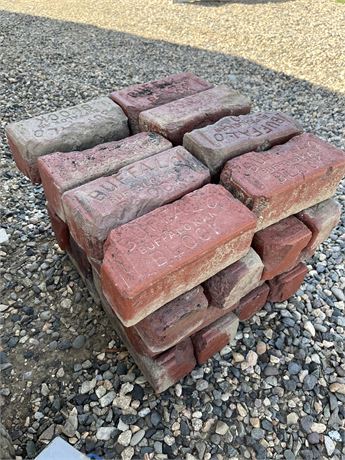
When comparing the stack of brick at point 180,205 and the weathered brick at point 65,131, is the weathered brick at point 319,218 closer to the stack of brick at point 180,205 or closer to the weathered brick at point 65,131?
the stack of brick at point 180,205

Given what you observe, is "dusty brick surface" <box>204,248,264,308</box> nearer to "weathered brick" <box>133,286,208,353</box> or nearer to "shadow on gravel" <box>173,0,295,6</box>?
"weathered brick" <box>133,286,208,353</box>

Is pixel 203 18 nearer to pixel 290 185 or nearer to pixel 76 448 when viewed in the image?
pixel 290 185

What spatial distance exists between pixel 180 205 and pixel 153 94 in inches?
40.6

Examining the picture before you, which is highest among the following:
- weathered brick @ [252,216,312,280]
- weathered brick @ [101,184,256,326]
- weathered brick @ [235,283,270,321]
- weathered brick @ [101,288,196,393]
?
weathered brick @ [101,184,256,326]

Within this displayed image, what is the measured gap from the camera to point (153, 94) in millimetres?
2426

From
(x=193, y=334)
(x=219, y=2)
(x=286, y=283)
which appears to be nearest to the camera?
(x=193, y=334)

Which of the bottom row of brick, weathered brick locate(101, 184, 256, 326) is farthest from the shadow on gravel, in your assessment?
weathered brick locate(101, 184, 256, 326)

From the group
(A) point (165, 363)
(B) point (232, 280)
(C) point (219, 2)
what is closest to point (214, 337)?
(A) point (165, 363)

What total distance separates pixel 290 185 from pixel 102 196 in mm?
838

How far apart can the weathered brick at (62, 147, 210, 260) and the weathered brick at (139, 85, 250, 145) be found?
0.75ft

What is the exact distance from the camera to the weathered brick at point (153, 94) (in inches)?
91.5

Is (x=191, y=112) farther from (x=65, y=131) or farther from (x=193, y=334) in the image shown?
(x=193, y=334)

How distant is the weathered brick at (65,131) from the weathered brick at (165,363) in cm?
102

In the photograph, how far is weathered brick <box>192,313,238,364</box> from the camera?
81.2 inches
